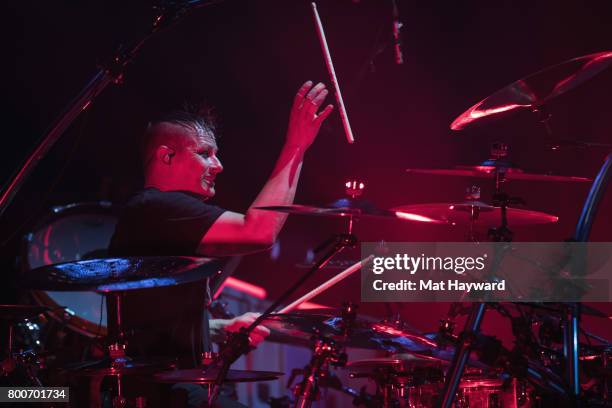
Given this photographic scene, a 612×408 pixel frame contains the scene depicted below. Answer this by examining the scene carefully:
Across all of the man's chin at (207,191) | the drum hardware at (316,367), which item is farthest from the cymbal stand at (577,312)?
the man's chin at (207,191)

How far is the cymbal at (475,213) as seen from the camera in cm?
288

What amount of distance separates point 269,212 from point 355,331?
0.53 m

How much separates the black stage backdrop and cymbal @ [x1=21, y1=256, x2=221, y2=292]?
1.88m

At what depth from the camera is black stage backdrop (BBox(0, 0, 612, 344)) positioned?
4086mm

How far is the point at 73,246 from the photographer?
415cm

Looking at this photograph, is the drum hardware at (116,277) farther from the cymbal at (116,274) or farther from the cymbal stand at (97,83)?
the cymbal stand at (97,83)

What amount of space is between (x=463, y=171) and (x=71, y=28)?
263cm

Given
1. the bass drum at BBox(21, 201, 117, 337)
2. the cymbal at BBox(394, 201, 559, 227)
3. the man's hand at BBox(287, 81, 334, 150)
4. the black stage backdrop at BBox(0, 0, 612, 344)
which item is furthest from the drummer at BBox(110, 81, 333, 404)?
the black stage backdrop at BBox(0, 0, 612, 344)

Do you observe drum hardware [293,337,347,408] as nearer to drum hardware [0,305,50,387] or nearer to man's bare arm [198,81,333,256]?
man's bare arm [198,81,333,256]

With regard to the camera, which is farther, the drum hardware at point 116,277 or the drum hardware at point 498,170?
the drum hardware at point 498,170

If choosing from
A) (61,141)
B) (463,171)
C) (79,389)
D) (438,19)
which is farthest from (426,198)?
(79,389)

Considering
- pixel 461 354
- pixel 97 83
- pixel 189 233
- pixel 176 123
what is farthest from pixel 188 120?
pixel 461 354

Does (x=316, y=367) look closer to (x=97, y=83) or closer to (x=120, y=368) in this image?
(x=120, y=368)

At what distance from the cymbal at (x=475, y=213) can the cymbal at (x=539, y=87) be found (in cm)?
51
